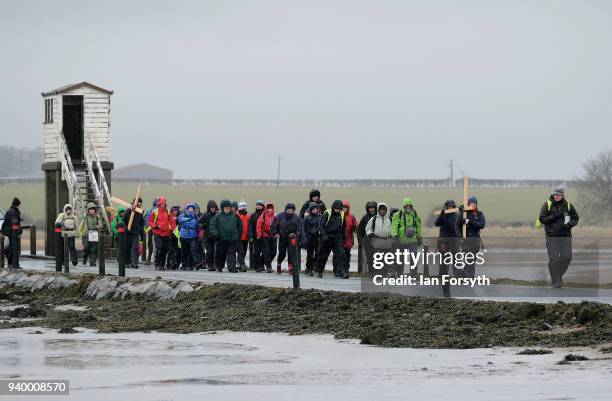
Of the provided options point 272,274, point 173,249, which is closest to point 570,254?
point 272,274

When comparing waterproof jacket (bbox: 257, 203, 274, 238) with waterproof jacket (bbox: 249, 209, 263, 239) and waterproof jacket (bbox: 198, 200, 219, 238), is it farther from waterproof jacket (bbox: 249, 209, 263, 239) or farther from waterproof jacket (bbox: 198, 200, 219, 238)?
waterproof jacket (bbox: 198, 200, 219, 238)

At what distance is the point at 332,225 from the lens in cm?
3212

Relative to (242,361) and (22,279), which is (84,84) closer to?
(22,279)

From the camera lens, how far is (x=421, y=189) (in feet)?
517

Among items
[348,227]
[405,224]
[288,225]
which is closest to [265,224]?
[288,225]

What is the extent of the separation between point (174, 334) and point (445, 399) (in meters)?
8.73

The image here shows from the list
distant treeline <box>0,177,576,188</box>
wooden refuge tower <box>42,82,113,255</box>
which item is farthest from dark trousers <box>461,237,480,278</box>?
distant treeline <box>0,177,576,188</box>

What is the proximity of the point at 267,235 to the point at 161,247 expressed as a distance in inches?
109

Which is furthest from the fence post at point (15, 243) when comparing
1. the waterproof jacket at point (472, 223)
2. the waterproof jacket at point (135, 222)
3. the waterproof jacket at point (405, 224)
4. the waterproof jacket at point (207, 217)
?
the waterproof jacket at point (472, 223)

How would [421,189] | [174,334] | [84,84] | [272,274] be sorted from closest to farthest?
[174,334]
[272,274]
[84,84]
[421,189]

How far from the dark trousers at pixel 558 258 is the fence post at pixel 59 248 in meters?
13.9

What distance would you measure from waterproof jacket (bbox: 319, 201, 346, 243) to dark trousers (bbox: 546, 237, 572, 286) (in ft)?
23.5

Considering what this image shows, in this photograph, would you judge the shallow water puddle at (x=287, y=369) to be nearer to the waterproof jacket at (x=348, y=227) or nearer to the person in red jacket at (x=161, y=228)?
the waterproof jacket at (x=348, y=227)

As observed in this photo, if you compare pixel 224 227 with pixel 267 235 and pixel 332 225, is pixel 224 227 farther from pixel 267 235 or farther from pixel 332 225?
pixel 332 225
